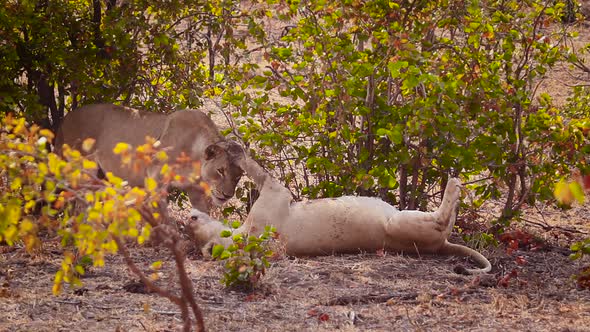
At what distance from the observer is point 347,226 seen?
573 cm

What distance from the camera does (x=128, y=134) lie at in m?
6.57

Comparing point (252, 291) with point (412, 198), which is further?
point (412, 198)

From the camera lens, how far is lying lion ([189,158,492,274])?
18.6 ft

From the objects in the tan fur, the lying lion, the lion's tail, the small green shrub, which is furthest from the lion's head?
the lion's tail

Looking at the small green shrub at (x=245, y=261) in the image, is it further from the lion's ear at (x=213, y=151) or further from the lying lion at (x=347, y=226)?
the lion's ear at (x=213, y=151)

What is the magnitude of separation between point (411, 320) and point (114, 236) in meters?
1.75

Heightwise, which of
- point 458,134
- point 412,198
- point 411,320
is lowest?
point 411,320

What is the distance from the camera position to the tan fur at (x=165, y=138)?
6.19 meters

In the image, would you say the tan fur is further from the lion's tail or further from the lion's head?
the lion's tail

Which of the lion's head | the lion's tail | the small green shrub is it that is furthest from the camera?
the lion's head

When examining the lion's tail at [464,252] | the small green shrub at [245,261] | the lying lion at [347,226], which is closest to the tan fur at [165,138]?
the lying lion at [347,226]

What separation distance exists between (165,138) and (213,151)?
432mm

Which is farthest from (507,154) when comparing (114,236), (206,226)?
(114,236)

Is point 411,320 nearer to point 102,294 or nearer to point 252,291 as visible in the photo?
point 252,291
